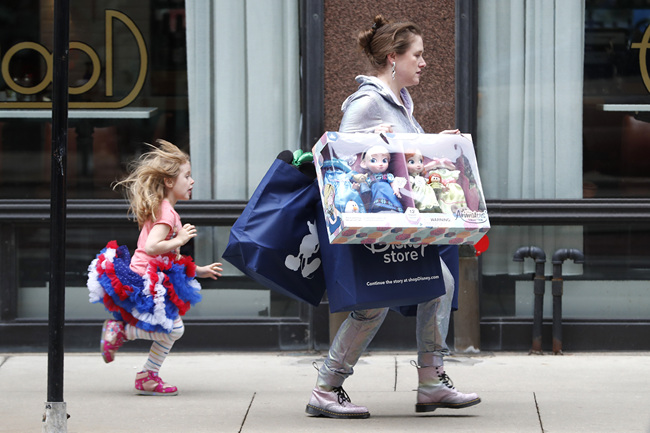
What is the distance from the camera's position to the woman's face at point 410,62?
5352 mm

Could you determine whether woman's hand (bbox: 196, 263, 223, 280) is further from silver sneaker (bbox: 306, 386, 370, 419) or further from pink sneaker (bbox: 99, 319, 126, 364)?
silver sneaker (bbox: 306, 386, 370, 419)

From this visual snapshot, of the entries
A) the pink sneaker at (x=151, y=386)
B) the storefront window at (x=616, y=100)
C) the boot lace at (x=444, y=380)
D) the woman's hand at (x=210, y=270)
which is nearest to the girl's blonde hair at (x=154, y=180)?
the woman's hand at (x=210, y=270)

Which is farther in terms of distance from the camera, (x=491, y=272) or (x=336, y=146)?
(x=491, y=272)

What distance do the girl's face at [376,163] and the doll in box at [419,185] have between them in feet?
0.40

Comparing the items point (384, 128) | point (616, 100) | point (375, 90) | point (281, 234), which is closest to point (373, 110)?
point (375, 90)

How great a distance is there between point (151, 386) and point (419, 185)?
224cm

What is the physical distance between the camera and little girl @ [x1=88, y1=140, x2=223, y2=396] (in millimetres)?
5906

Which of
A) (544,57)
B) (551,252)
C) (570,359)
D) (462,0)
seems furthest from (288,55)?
(570,359)

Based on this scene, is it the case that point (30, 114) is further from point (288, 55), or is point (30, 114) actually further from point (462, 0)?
point (462, 0)

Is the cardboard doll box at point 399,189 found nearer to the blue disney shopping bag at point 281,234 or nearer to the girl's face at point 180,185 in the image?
the blue disney shopping bag at point 281,234

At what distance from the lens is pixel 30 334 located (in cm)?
752

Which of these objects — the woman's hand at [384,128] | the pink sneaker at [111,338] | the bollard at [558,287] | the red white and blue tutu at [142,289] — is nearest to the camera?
the woman's hand at [384,128]

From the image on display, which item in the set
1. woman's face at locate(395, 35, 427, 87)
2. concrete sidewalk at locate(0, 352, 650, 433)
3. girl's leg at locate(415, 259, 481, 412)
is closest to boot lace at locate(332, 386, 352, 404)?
concrete sidewalk at locate(0, 352, 650, 433)

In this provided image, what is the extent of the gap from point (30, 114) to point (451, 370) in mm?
3580
